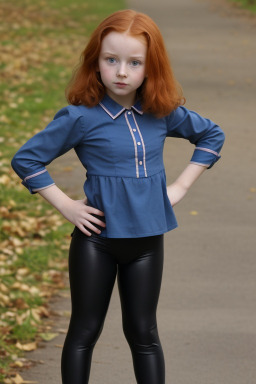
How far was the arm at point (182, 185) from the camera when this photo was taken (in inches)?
132

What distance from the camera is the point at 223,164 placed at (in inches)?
337

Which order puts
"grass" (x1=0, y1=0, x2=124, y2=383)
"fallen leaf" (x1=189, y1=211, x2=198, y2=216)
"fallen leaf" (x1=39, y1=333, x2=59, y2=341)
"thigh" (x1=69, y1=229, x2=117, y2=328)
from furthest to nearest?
"fallen leaf" (x1=189, y1=211, x2=198, y2=216)
"grass" (x1=0, y1=0, x2=124, y2=383)
"fallen leaf" (x1=39, y1=333, x2=59, y2=341)
"thigh" (x1=69, y1=229, x2=117, y2=328)

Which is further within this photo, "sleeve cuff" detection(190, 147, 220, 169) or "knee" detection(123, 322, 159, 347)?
"sleeve cuff" detection(190, 147, 220, 169)

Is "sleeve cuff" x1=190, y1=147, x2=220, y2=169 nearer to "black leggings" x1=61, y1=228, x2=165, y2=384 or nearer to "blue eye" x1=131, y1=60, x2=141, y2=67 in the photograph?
"black leggings" x1=61, y1=228, x2=165, y2=384

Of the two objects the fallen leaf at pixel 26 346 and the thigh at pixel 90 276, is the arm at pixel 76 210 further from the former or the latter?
the fallen leaf at pixel 26 346

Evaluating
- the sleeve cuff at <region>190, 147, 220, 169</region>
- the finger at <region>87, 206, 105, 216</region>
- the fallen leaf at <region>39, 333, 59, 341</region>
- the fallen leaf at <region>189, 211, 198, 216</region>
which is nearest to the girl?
the finger at <region>87, 206, 105, 216</region>

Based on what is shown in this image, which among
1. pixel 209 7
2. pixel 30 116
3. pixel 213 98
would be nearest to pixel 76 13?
pixel 209 7

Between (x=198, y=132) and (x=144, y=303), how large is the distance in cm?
65

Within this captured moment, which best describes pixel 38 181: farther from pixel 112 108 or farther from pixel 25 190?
pixel 25 190

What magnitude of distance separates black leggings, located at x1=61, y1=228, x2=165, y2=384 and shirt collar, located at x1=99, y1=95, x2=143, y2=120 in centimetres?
42

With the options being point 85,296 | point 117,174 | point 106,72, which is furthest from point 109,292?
point 106,72

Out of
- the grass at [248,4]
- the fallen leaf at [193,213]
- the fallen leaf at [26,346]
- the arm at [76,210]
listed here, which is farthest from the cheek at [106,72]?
the grass at [248,4]

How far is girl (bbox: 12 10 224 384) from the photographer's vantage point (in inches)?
121

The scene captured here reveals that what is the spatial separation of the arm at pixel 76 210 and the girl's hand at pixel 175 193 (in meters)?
0.33
